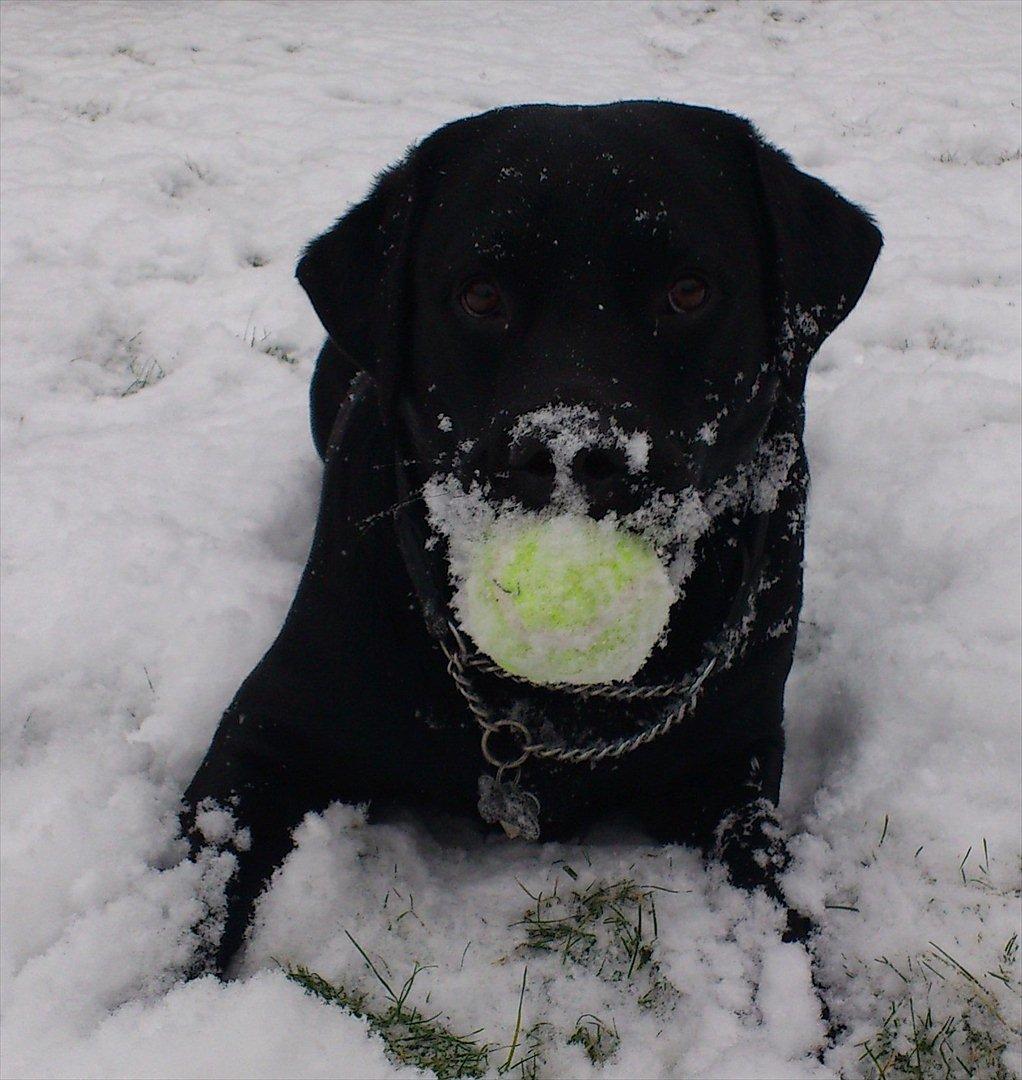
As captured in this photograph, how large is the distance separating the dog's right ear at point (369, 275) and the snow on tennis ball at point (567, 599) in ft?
1.62

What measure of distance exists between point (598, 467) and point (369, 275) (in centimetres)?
69

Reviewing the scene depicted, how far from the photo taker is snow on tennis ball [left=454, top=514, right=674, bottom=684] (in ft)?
4.16

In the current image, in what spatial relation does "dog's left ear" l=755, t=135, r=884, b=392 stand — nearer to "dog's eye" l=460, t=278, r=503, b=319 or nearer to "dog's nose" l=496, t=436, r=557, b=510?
"dog's eye" l=460, t=278, r=503, b=319

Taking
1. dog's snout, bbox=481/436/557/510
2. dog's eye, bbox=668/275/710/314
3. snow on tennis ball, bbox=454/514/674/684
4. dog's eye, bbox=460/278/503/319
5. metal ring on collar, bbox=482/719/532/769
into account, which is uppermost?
dog's eye, bbox=668/275/710/314

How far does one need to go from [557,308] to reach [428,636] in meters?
0.56

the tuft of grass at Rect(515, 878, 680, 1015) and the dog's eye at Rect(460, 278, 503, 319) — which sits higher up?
the dog's eye at Rect(460, 278, 503, 319)

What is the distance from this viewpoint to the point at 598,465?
4.34 ft

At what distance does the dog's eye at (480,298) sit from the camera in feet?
5.30

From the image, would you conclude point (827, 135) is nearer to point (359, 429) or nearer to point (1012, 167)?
point (1012, 167)

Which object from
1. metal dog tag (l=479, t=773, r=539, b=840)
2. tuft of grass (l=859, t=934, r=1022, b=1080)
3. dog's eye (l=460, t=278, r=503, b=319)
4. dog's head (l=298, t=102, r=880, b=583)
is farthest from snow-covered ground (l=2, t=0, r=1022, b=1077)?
dog's eye (l=460, t=278, r=503, b=319)

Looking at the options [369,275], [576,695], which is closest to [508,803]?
[576,695]

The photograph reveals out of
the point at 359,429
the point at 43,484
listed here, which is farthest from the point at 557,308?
the point at 43,484

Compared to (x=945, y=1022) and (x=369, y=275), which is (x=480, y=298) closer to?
(x=369, y=275)

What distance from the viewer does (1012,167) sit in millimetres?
4680
